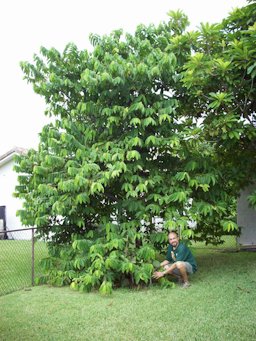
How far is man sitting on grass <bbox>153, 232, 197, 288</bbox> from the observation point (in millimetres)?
6207

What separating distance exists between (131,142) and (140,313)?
268 centimetres

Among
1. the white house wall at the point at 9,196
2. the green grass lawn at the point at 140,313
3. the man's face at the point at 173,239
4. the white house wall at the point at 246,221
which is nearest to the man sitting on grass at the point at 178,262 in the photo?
the man's face at the point at 173,239

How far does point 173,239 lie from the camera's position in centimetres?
636

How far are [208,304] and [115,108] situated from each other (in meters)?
3.34

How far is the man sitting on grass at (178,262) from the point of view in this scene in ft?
20.4

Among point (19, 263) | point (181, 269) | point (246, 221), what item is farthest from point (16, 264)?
point (246, 221)

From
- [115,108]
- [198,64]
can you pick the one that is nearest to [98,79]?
[115,108]

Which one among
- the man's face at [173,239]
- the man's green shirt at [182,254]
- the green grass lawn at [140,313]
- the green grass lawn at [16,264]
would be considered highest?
the man's face at [173,239]

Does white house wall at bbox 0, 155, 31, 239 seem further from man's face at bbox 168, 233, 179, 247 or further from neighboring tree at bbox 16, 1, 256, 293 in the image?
man's face at bbox 168, 233, 179, 247

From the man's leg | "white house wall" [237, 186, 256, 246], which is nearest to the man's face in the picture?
the man's leg

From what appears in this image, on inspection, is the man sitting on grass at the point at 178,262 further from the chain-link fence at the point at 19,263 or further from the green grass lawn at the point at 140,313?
the chain-link fence at the point at 19,263

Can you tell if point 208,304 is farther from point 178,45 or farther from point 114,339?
point 178,45

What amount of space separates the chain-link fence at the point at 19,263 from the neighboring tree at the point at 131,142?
1.75 feet

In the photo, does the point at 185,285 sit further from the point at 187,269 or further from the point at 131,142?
the point at 131,142
